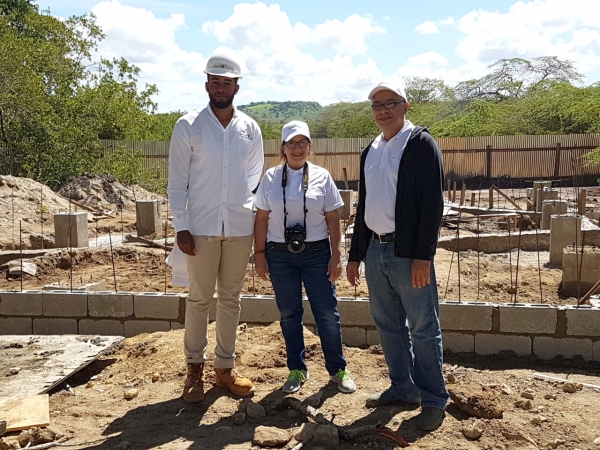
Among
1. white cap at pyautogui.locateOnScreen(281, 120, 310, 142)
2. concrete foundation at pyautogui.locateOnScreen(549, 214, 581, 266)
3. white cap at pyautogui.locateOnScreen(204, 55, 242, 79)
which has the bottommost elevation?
concrete foundation at pyautogui.locateOnScreen(549, 214, 581, 266)

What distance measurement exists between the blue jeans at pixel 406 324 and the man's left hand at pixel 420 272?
65 mm

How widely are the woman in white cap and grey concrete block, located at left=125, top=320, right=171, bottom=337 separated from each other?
201 centimetres

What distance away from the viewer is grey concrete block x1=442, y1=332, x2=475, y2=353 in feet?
17.6

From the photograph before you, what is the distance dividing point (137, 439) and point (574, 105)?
97.7ft

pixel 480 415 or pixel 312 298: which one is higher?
pixel 312 298

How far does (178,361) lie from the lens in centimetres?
490

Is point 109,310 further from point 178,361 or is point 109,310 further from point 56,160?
point 56,160

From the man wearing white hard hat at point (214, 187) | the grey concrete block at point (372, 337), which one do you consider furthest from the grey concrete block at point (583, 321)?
the man wearing white hard hat at point (214, 187)

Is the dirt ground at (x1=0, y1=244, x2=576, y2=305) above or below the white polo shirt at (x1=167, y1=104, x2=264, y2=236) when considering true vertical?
below

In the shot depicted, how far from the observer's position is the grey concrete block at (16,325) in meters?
6.04

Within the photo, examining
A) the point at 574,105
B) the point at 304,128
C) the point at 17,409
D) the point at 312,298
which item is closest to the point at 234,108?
the point at 304,128

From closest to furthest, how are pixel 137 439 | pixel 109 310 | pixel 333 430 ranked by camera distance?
1. pixel 333 430
2. pixel 137 439
3. pixel 109 310

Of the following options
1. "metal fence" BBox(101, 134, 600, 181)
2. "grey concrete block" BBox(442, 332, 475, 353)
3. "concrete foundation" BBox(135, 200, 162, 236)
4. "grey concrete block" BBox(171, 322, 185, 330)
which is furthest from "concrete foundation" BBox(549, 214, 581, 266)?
"metal fence" BBox(101, 134, 600, 181)

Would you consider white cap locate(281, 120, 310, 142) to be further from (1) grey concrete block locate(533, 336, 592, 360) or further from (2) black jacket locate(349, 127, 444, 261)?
(1) grey concrete block locate(533, 336, 592, 360)
